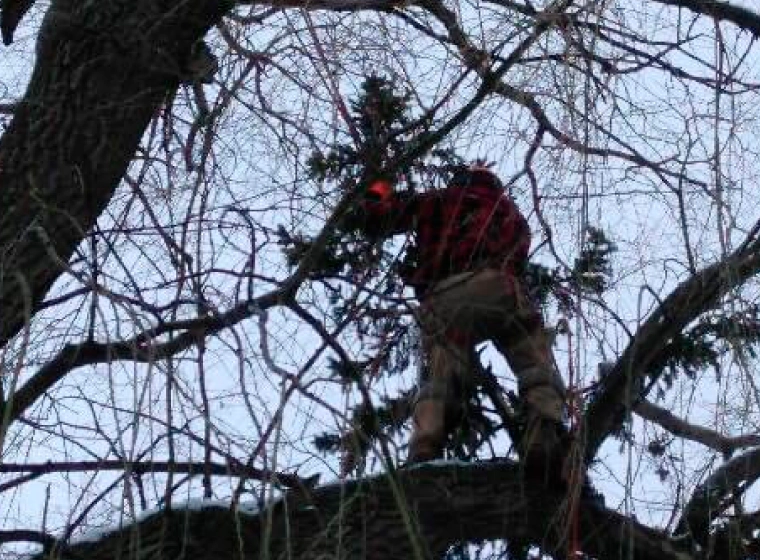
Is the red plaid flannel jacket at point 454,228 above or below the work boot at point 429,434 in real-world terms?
above

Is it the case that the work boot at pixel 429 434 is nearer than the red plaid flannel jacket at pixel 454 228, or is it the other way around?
the red plaid flannel jacket at pixel 454 228

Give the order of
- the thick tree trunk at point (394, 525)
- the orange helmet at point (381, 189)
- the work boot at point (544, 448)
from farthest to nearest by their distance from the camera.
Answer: the work boot at point (544, 448), the orange helmet at point (381, 189), the thick tree trunk at point (394, 525)

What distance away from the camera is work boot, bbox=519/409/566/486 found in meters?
5.17

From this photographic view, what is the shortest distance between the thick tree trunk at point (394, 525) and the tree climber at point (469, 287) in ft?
0.46

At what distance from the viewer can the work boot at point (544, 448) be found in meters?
5.17

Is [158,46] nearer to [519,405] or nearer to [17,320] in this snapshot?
[17,320]

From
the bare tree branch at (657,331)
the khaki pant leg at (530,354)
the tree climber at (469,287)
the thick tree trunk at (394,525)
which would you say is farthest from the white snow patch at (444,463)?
the bare tree branch at (657,331)

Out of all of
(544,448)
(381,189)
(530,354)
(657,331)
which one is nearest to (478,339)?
(530,354)

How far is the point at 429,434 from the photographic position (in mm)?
5461

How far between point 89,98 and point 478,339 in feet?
4.13

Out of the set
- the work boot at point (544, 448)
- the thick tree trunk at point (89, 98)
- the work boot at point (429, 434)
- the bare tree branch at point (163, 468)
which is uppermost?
the thick tree trunk at point (89, 98)

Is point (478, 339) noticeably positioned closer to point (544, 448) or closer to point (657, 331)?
point (544, 448)

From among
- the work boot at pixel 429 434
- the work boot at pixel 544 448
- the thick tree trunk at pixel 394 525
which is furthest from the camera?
the work boot at pixel 429 434

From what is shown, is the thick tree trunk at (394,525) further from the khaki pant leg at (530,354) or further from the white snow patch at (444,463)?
the khaki pant leg at (530,354)
